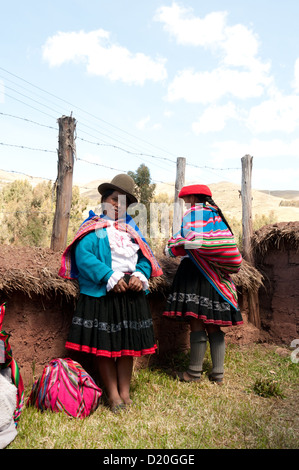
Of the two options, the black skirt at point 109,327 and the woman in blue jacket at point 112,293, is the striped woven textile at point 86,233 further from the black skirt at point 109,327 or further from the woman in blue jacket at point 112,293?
the black skirt at point 109,327

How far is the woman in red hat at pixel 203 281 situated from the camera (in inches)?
164

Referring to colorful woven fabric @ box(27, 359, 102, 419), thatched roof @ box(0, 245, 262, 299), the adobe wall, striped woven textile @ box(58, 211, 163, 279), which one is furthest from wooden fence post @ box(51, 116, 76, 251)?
the adobe wall

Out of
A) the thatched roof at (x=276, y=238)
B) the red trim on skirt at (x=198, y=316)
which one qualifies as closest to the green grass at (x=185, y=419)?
the red trim on skirt at (x=198, y=316)

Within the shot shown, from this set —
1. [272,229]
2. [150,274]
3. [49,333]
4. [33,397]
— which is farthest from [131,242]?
[272,229]

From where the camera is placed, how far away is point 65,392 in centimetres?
331

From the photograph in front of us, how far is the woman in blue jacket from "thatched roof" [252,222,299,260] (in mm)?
2699

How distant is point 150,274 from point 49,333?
109 cm

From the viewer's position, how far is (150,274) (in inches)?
156

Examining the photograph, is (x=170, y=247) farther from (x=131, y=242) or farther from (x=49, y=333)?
(x=49, y=333)

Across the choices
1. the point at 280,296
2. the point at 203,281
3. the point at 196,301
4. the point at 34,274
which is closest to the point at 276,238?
the point at 280,296

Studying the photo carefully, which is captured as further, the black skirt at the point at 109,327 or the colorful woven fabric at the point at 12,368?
the black skirt at the point at 109,327

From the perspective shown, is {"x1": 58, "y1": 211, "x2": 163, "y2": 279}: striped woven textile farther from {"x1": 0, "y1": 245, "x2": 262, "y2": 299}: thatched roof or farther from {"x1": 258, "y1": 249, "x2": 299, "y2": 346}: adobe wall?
{"x1": 258, "y1": 249, "x2": 299, "y2": 346}: adobe wall

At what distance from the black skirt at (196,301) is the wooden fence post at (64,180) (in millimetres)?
1413

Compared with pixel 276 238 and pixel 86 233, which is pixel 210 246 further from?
pixel 276 238
